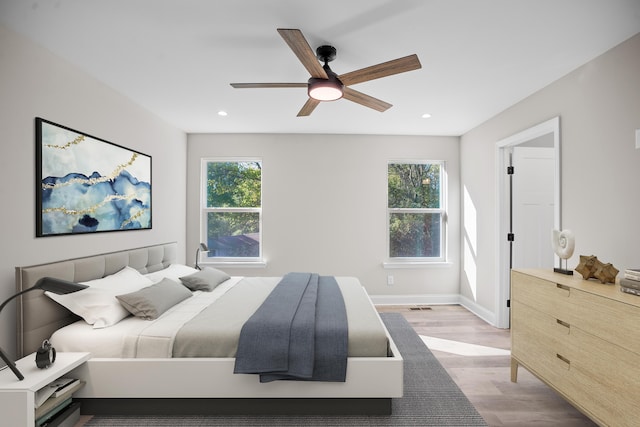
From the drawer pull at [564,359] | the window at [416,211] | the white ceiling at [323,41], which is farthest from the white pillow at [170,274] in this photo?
the drawer pull at [564,359]

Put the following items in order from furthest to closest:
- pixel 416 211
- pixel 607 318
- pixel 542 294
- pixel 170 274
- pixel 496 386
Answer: pixel 416 211 < pixel 170 274 < pixel 496 386 < pixel 542 294 < pixel 607 318

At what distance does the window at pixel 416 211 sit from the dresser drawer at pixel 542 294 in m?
2.13

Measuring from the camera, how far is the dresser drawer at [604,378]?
4.80 feet

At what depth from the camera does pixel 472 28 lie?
1.91 m

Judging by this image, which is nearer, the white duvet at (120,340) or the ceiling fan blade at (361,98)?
the white duvet at (120,340)

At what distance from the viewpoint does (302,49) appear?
1639mm

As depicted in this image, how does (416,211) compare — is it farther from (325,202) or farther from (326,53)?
(326,53)

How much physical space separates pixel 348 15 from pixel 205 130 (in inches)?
118

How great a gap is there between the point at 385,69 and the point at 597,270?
183cm

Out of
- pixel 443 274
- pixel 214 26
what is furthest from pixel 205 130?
pixel 443 274

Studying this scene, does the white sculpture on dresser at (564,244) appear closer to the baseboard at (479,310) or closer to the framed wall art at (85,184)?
the baseboard at (479,310)

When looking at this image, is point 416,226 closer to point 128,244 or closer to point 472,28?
point 472,28

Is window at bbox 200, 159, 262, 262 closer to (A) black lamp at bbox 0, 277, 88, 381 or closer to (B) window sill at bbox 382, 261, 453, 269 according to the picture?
(B) window sill at bbox 382, 261, 453, 269

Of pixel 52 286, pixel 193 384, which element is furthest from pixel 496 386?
pixel 52 286
